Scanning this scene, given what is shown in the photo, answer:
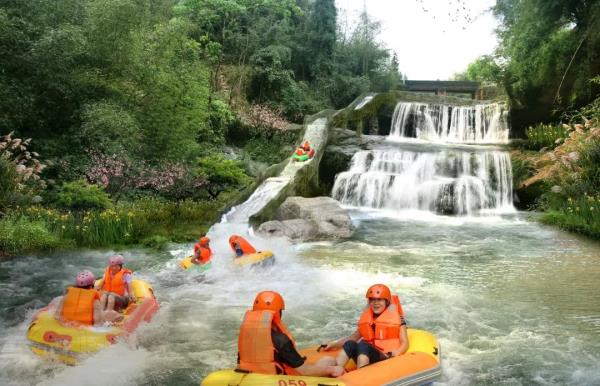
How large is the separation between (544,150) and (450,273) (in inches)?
390

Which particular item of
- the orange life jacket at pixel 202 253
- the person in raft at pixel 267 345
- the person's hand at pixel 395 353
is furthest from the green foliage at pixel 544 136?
the person in raft at pixel 267 345

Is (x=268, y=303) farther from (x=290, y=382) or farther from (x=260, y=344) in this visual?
(x=290, y=382)

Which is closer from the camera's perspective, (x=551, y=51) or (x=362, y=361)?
(x=362, y=361)

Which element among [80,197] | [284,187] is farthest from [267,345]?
[284,187]

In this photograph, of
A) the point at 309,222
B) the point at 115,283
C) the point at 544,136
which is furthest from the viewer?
the point at 544,136

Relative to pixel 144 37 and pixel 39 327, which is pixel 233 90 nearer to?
pixel 144 37

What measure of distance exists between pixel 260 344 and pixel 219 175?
1215 cm

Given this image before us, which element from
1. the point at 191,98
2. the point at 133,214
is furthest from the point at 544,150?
the point at 133,214

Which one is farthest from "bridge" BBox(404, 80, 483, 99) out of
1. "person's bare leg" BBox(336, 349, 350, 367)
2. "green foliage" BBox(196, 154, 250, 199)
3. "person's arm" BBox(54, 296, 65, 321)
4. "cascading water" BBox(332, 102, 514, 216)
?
"person's arm" BBox(54, 296, 65, 321)

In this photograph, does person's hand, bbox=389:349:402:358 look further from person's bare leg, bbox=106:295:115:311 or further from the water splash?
the water splash

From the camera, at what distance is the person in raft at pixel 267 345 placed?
4465 millimetres

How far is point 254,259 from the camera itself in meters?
9.36

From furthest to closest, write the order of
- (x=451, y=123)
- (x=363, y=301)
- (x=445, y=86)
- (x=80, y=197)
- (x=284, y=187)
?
(x=445, y=86)
(x=451, y=123)
(x=284, y=187)
(x=80, y=197)
(x=363, y=301)

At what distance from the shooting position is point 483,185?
16406mm
